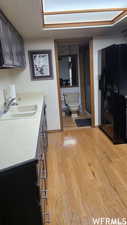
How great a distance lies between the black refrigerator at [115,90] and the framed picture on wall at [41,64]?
3.71ft

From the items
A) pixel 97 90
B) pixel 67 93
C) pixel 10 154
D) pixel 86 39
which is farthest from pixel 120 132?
pixel 67 93

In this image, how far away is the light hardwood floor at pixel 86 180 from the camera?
1.78 meters

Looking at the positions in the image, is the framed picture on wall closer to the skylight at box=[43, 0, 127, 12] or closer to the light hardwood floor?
the skylight at box=[43, 0, 127, 12]

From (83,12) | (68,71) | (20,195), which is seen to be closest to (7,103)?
(83,12)

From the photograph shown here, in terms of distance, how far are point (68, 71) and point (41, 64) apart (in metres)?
2.49

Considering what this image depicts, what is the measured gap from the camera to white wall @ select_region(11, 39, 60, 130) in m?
3.71

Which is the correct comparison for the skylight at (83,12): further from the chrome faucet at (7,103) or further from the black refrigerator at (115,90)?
the chrome faucet at (7,103)

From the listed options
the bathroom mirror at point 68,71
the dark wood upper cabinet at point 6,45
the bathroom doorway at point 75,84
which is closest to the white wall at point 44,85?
the bathroom doorway at point 75,84

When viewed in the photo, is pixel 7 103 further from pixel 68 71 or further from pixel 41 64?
pixel 68 71

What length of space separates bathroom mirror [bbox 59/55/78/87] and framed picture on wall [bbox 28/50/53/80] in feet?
7.10

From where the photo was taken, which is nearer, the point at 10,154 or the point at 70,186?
the point at 10,154

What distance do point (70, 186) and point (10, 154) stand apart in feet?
4.26

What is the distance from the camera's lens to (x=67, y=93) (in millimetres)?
5777

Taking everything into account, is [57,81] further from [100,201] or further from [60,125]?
[100,201]
